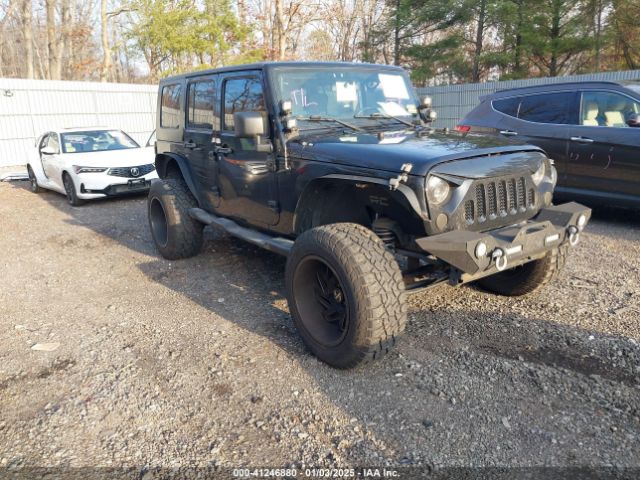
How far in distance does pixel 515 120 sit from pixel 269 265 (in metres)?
4.25

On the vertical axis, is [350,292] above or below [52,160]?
below

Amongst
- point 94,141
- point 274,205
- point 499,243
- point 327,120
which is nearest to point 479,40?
point 94,141

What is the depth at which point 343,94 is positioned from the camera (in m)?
4.36

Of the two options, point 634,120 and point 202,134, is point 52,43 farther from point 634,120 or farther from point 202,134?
point 634,120

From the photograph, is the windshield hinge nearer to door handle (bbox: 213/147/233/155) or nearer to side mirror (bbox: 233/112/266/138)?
side mirror (bbox: 233/112/266/138)

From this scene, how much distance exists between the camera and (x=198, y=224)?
5676 mm

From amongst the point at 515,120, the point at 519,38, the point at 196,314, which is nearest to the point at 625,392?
the point at 196,314

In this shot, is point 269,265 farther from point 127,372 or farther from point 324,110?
point 127,372

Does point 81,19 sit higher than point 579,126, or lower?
higher

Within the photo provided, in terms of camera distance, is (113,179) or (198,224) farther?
(113,179)

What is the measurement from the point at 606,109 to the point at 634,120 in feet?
1.84

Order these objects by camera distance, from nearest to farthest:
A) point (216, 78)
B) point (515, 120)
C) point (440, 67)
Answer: point (216, 78) → point (515, 120) → point (440, 67)

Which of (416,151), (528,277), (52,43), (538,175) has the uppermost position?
(52,43)

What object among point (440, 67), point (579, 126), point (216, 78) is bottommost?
point (579, 126)
